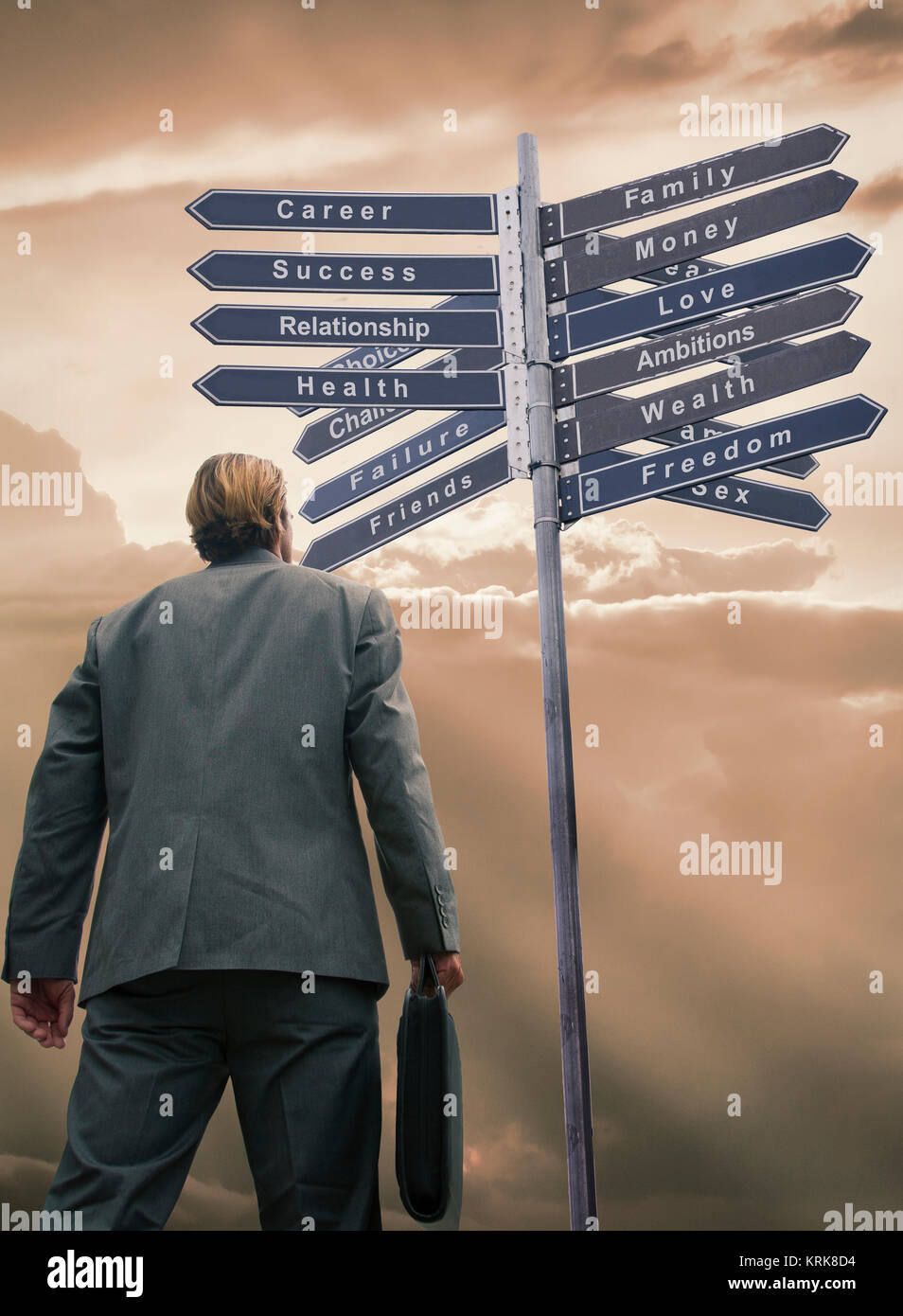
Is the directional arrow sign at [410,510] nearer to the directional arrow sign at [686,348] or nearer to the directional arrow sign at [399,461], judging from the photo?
the directional arrow sign at [399,461]

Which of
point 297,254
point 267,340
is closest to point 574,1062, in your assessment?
point 267,340

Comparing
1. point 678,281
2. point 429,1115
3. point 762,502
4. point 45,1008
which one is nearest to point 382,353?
point 678,281

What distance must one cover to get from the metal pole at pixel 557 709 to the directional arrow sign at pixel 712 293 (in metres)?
0.10

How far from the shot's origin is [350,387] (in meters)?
3.11

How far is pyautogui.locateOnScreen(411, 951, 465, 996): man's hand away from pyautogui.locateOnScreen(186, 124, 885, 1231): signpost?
1.91 feet

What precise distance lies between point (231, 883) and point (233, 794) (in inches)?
6.3

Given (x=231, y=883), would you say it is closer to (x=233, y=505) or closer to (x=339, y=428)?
(x=233, y=505)

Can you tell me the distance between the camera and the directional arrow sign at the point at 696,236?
9.78 feet

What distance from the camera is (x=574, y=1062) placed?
106 inches

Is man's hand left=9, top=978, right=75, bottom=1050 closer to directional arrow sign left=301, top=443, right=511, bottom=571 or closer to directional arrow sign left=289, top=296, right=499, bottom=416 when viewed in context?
directional arrow sign left=301, top=443, right=511, bottom=571

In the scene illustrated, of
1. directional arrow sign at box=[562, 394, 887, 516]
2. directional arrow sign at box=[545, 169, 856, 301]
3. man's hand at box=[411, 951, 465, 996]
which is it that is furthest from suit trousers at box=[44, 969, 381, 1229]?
directional arrow sign at box=[545, 169, 856, 301]

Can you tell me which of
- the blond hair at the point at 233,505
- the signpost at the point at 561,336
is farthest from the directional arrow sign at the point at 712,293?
the blond hair at the point at 233,505

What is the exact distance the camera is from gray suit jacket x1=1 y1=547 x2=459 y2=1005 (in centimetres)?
219
